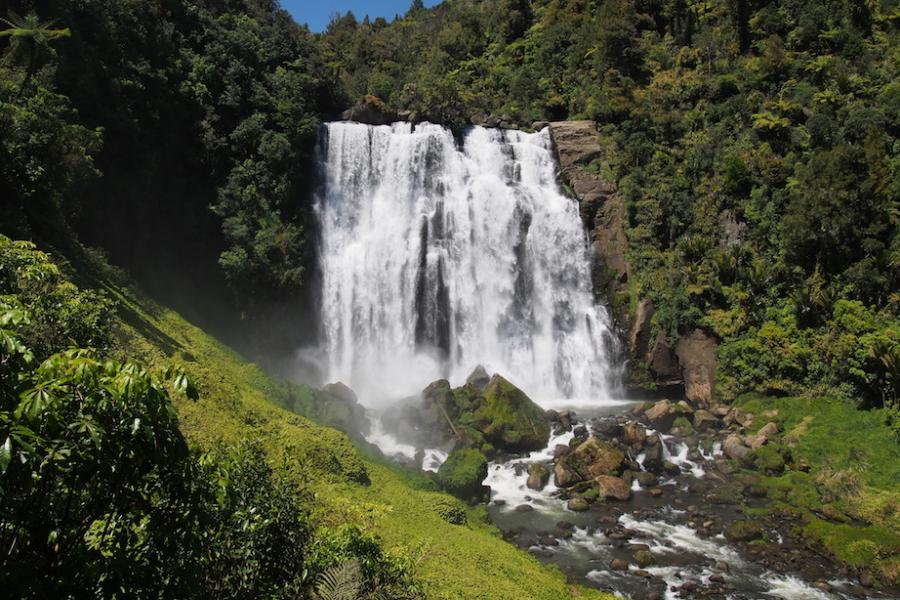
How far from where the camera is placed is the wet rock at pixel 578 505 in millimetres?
19188

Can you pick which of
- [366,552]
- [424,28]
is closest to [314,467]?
[366,552]

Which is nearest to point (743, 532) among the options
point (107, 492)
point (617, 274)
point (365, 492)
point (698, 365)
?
point (365, 492)

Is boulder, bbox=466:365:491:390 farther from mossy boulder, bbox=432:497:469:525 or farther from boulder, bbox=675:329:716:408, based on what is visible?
mossy boulder, bbox=432:497:469:525

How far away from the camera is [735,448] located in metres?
23.1

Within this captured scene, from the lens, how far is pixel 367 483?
15.5 m

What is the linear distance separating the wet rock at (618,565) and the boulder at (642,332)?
16766 mm

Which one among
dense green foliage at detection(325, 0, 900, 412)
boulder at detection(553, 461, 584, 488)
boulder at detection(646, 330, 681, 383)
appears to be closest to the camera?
boulder at detection(553, 461, 584, 488)

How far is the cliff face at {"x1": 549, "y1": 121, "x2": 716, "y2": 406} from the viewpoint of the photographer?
29.1m

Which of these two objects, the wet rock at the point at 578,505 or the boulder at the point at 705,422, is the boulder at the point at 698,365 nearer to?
the boulder at the point at 705,422

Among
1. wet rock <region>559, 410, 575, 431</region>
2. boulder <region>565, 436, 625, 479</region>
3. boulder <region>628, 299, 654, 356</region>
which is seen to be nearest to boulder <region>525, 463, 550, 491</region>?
boulder <region>565, 436, 625, 479</region>

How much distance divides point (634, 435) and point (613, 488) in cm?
403

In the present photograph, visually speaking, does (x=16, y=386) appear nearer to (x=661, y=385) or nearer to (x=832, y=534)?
(x=832, y=534)

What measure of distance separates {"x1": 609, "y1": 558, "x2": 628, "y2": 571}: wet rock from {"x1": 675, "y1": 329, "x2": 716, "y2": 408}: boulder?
551 inches

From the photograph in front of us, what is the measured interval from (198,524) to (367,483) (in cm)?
1107
